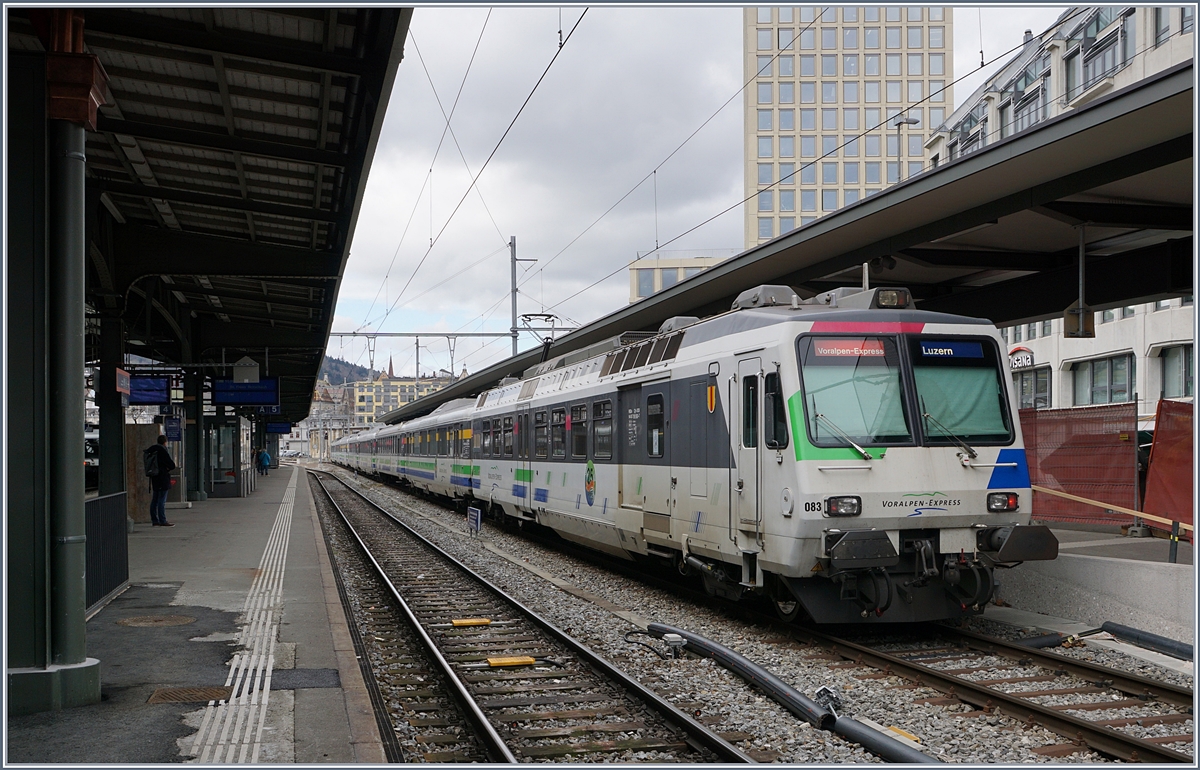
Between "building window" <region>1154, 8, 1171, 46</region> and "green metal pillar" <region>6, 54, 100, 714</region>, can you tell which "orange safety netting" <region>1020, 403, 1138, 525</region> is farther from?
"building window" <region>1154, 8, 1171, 46</region>

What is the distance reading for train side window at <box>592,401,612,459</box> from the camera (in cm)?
1334

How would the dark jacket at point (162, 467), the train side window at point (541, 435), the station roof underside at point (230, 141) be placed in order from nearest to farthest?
1. the station roof underside at point (230, 141)
2. the train side window at point (541, 435)
3. the dark jacket at point (162, 467)

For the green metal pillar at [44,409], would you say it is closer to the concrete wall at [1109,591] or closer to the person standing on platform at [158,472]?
the concrete wall at [1109,591]

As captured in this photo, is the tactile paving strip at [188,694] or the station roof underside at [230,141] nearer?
the tactile paving strip at [188,694]

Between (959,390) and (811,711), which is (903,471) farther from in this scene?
(811,711)

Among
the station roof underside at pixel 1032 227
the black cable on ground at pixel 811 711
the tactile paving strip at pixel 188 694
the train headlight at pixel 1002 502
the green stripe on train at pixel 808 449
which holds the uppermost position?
the station roof underside at pixel 1032 227

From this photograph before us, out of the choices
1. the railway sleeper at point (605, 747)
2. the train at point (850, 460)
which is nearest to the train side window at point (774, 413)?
the train at point (850, 460)

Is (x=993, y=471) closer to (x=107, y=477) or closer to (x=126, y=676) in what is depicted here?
(x=126, y=676)

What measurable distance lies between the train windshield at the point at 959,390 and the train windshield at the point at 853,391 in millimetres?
230

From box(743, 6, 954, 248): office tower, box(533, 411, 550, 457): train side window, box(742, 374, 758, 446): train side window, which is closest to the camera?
box(742, 374, 758, 446): train side window

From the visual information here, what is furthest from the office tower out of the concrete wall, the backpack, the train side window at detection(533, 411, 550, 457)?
the concrete wall

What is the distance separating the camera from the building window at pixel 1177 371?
3356 centimetres

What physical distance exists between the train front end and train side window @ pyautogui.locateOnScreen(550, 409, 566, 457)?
269 inches

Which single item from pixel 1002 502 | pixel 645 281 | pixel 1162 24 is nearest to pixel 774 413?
pixel 1002 502
